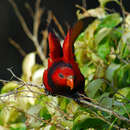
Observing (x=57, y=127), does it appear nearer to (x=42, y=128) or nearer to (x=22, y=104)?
(x=42, y=128)

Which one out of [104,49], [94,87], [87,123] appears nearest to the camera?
[87,123]

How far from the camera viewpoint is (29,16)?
317 centimetres

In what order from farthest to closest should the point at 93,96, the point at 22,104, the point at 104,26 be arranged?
1. the point at 22,104
2. the point at 104,26
3. the point at 93,96

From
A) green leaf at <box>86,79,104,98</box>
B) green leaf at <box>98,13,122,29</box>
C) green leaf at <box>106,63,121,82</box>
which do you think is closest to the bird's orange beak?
green leaf at <box>86,79,104,98</box>

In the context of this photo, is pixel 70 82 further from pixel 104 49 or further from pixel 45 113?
pixel 104 49

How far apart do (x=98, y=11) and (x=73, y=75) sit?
0.56 metres

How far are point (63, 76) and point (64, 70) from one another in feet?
0.07

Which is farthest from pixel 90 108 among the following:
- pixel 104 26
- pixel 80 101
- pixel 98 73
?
pixel 104 26

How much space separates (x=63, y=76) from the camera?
117 centimetres

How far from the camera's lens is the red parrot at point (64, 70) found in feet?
3.82

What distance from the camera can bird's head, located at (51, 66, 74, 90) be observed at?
116 centimetres

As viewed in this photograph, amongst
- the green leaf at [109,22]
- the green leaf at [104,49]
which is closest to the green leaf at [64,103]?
the green leaf at [104,49]

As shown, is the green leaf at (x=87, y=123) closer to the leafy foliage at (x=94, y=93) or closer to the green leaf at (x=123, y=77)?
the leafy foliage at (x=94, y=93)

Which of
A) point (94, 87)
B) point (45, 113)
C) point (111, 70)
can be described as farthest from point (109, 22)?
point (45, 113)
